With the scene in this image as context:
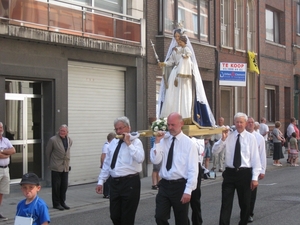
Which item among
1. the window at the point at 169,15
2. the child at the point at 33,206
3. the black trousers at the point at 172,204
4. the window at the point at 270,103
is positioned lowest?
the black trousers at the point at 172,204

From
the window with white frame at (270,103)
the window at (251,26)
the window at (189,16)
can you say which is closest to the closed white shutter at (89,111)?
the window at (189,16)

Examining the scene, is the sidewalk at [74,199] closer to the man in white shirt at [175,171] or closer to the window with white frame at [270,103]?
the man in white shirt at [175,171]

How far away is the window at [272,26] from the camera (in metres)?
28.4

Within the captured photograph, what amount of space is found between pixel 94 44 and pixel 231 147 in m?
7.98

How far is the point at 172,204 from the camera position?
7043 millimetres

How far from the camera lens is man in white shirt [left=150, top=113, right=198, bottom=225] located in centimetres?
696

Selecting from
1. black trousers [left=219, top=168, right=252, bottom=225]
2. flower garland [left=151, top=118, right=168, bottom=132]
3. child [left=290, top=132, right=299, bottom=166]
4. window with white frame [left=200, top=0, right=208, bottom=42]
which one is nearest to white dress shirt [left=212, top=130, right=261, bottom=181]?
black trousers [left=219, top=168, right=252, bottom=225]

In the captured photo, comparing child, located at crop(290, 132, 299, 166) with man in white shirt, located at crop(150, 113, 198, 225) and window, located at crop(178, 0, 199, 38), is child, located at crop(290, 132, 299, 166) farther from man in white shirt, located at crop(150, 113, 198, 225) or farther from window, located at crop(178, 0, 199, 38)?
man in white shirt, located at crop(150, 113, 198, 225)

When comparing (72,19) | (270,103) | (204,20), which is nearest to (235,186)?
(72,19)

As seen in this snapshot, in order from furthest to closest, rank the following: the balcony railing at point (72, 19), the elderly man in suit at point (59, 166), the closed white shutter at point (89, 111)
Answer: the closed white shutter at point (89, 111)
the balcony railing at point (72, 19)
the elderly man in suit at point (59, 166)

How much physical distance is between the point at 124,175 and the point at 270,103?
73.8 feet

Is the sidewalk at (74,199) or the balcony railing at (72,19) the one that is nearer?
the sidewalk at (74,199)

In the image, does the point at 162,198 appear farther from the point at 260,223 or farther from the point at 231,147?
the point at 260,223

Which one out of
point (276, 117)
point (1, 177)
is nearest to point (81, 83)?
point (1, 177)
